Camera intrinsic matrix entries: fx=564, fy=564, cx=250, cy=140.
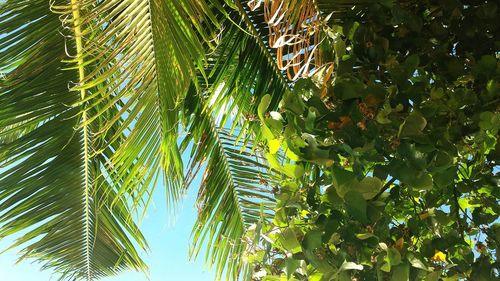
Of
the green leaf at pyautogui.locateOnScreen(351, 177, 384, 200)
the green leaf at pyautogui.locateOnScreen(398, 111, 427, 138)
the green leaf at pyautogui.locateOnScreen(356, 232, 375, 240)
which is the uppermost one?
the green leaf at pyautogui.locateOnScreen(398, 111, 427, 138)

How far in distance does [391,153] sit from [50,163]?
1.68 metres

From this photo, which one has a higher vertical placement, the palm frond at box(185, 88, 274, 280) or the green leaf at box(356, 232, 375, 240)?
the palm frond at box(185, 88, 274, 280)

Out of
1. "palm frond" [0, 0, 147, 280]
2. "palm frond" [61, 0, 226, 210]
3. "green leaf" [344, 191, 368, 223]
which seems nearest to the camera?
"green leaf" [344, 191, 368, 223]

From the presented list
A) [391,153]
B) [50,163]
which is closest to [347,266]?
[391,153]

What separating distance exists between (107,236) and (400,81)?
204 centimetres

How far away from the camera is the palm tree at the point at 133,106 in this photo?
140 centimetres

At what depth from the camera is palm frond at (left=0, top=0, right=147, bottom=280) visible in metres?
1.90

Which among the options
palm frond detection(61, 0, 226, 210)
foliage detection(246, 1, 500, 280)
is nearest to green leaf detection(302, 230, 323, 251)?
foliage detection(246, 1, 500, 280)

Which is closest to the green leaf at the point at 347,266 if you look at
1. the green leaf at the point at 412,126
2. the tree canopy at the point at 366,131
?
the tree canopy at the point at 366,131

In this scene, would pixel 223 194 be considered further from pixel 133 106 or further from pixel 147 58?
pixel 147 58

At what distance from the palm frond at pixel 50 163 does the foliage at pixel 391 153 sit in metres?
0.85

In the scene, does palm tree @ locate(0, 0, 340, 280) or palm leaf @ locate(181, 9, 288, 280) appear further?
palm leaf @ locate(181, 9, 288, 280)

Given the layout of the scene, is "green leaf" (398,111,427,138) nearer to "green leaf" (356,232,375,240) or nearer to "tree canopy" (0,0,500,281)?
"tree canopy" (0,0,500,281)

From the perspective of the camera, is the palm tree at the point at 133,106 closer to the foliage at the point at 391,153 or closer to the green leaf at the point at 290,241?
the foliage at the point at 391,153
